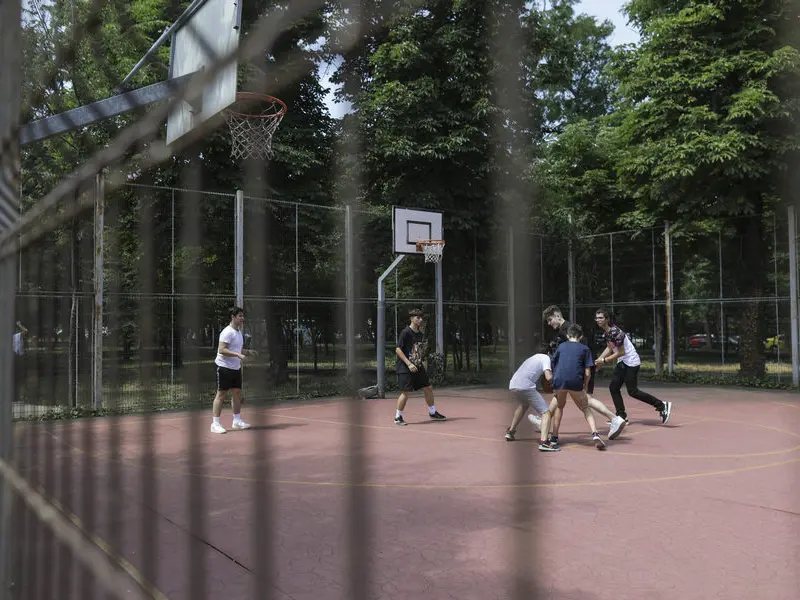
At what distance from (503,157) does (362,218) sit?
0.29 meters

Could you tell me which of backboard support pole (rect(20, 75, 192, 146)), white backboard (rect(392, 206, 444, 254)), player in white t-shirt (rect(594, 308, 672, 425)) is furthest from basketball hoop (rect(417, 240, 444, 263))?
player in white t-shirt (rect(594, 308, 672, 425))

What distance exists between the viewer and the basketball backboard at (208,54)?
0.95 meters

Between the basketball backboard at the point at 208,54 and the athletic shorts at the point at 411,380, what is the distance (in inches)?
350

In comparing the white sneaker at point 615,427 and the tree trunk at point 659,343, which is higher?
the tree trunk at point 659,343

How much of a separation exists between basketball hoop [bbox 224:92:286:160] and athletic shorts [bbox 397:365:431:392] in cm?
→ 848

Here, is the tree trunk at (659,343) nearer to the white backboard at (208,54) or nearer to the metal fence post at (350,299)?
the metal fence post at (350,299)

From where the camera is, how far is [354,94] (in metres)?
0.90

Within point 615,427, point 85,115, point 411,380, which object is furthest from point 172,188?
point 411,380

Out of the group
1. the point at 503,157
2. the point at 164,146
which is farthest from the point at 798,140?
the point at 164,146

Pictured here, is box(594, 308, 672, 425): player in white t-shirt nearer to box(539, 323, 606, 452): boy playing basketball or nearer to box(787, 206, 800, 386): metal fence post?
box(539, 323, 606, 452): boy playing basketball

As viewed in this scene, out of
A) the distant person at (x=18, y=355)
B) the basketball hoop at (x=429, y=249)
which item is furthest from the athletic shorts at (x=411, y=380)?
the distant person at (x=18, y=355)

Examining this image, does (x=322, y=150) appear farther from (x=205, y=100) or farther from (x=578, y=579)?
(x=578, y=579)

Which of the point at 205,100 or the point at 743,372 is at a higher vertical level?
the point at 205,100

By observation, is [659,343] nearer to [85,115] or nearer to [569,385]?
[569,385]
